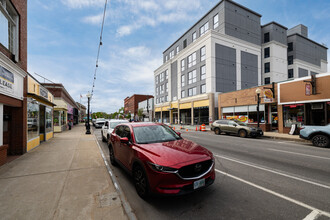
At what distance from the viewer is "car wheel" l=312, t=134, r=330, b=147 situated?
891cm

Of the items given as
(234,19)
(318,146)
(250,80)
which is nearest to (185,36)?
(234,19)

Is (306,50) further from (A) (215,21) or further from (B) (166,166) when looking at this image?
(B) (166,166)

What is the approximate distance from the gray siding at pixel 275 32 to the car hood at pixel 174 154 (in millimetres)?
42050

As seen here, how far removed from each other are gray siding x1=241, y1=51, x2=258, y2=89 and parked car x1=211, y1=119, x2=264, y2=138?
1947cm

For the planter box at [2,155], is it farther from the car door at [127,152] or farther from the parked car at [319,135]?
the parked car at [319,135]

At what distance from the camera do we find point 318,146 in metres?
9.36

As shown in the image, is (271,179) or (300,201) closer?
(300,201)

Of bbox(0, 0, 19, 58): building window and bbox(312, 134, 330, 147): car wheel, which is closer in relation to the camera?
bbox(0, 0, 19, 58): building window

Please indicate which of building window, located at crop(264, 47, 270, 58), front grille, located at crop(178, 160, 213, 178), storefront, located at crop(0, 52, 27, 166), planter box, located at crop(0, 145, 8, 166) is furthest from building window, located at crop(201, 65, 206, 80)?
planter box, located at crop(0, 145, 8, 166)

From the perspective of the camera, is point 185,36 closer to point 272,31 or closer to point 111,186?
point 272,31

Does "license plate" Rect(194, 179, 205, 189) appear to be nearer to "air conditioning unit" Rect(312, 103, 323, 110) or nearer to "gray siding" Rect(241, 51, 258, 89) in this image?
"air conditioning unit" Rect(312, 103, 323, 110)

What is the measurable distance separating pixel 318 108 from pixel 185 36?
1221 inches

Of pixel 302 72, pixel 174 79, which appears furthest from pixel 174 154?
pixel 302 72

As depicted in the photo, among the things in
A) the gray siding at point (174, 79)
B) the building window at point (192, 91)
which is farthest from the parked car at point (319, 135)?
the gray siding at point (174, 79)
